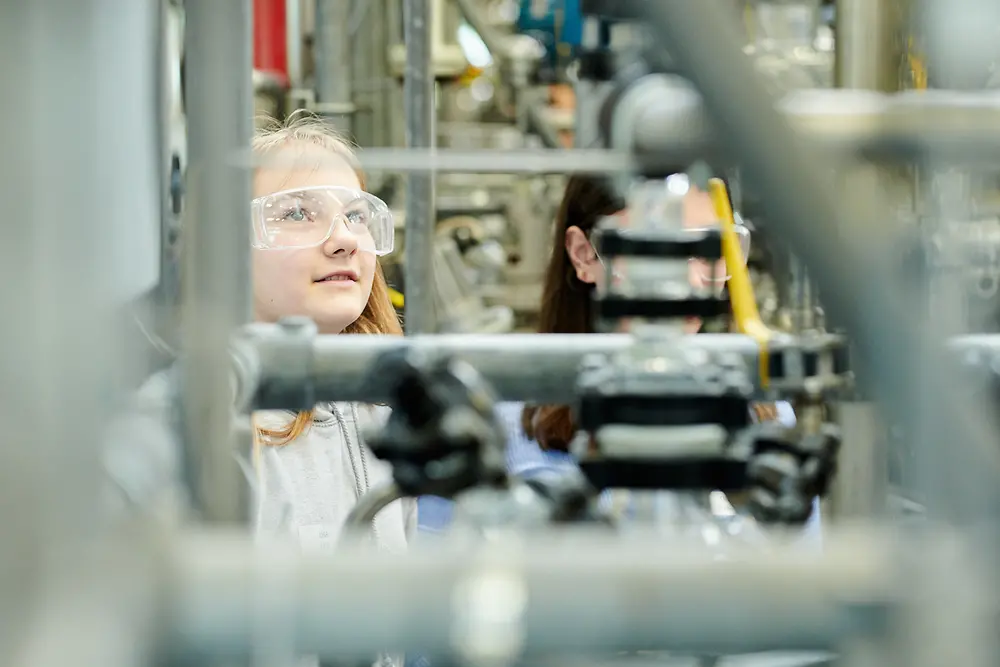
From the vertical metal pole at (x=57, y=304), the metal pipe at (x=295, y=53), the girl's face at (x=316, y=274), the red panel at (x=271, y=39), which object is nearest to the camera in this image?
the vertical metal pole at (x=57, y=304)

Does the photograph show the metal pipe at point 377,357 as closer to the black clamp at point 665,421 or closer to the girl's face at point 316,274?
the black clamp at point 665,421

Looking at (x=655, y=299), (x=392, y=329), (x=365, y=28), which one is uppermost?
(x=365, y=28)

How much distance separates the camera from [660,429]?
1.59ft

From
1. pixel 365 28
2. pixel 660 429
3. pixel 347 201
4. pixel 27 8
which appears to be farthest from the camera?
pixel 365 28

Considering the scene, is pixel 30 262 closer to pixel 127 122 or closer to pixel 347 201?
pixel 127 122

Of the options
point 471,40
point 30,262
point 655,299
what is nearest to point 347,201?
point 655,299

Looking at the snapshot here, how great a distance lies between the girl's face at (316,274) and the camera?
1294 mm

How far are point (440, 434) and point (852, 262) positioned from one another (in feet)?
0.58

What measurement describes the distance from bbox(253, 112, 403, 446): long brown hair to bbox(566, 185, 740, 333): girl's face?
278mm

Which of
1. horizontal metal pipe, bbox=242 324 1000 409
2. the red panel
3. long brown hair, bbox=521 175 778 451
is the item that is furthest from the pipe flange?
the red panel

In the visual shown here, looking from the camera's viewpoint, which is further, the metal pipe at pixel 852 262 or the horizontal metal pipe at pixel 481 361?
the horizontal metal pipe at pixel 481 361

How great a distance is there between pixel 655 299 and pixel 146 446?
0.22 meters

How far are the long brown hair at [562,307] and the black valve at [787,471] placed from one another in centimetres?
86

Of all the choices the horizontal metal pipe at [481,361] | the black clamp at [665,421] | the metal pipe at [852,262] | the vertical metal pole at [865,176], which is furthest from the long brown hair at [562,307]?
the metal pipe at [852,262]
